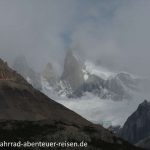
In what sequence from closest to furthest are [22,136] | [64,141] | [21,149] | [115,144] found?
1. [21,149]
2. [64,141]
3. [22,136]
4. [115,144]

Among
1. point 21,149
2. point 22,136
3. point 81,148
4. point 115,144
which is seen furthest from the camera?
point 115,144

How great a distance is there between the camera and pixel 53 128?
649 ft

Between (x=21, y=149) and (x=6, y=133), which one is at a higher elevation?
(x=6, y=133)

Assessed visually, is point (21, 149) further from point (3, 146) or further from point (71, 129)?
point (71, 129)

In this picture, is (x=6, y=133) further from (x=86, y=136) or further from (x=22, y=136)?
(x=86, y=136)

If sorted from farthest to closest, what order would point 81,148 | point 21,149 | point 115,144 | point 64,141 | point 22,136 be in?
point 115,144 < point 22,136 < point 64,141 < point 81,148 < point 21,149

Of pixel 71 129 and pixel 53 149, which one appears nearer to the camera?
pixel 53 149

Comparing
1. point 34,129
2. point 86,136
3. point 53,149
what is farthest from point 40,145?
point 34,129

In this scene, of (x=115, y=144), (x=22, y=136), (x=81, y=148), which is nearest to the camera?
(x=81, y=148)

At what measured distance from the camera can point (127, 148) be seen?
19088cm

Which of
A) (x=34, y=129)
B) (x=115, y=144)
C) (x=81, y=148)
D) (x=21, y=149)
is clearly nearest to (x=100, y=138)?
(x=115, y=144)

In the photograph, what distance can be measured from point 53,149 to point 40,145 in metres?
5.03

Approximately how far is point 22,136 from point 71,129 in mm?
19160

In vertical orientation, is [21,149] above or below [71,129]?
below
